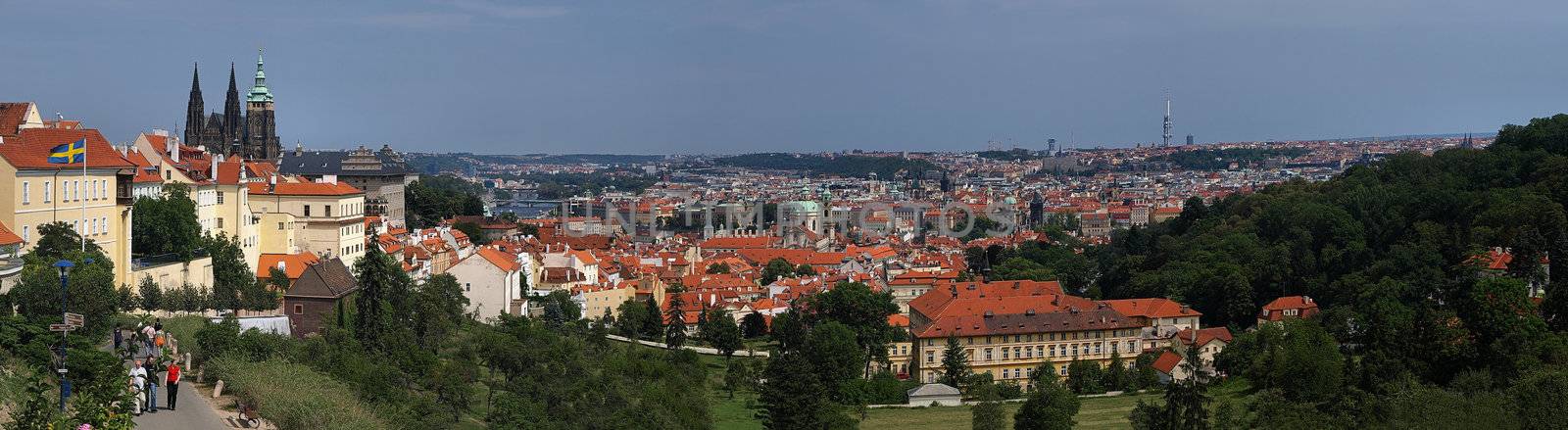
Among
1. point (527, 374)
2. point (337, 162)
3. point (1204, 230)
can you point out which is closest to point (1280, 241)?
point (1204, 230)

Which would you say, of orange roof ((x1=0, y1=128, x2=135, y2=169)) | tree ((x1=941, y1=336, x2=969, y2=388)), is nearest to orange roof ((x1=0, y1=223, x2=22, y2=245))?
orange roof ((x1=0, y1=128, x2=135, y2=169))

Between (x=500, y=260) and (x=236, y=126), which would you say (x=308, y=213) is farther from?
(x=236, y=126)

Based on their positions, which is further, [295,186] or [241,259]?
[295,186]

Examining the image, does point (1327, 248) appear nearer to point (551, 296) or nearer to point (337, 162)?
point (551, 296)

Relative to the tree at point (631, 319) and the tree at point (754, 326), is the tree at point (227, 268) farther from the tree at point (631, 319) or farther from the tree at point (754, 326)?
the tree at point (754, 326)

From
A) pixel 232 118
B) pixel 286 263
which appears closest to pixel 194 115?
pixel 232 118

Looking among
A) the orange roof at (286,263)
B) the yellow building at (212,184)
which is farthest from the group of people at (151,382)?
the orange roof at (286,263)
